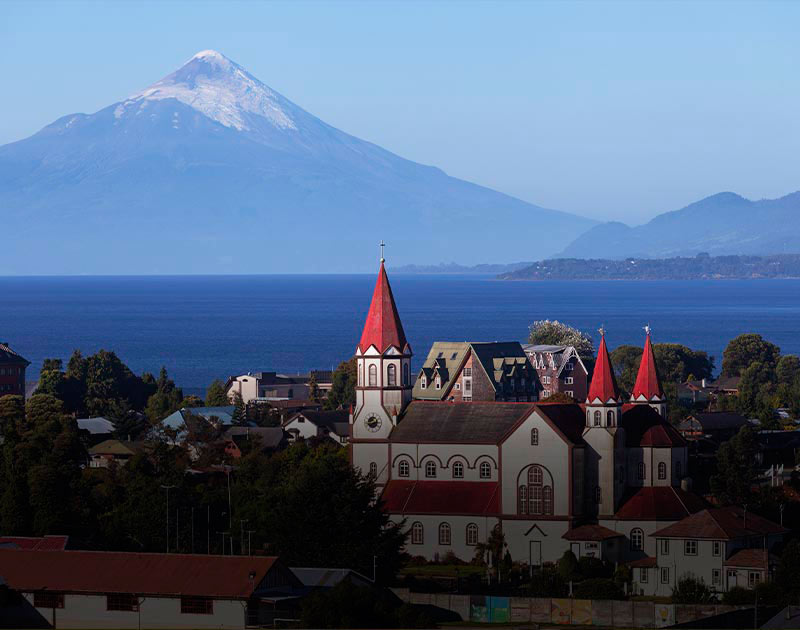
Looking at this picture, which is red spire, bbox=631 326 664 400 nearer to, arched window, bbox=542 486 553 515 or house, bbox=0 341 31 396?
arched window, bbox=542 486 553 515

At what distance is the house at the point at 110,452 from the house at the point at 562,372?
3315 centimetres

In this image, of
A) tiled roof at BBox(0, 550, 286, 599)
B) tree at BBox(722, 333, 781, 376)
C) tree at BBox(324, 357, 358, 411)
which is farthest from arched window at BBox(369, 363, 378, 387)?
tree at BBox(722, 333, 781, 376)

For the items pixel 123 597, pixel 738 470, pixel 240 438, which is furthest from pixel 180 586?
pixel 240 438

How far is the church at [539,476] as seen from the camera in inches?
2643

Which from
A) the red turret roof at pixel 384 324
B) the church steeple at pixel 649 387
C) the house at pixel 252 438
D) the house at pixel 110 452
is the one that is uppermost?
the red turret roof at pixel 384 324

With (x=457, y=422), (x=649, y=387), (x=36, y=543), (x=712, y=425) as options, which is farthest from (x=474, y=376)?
(x=36, y=543)

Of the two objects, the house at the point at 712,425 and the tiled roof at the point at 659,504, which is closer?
the tiled roof at the point at 659,504

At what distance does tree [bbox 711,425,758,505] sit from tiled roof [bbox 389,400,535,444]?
829 cm

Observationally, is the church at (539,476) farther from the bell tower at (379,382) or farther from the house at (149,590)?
the house at (149,590)

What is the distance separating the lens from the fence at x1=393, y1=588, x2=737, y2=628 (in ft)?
173

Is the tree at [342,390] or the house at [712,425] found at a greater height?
the tree at [342,390]

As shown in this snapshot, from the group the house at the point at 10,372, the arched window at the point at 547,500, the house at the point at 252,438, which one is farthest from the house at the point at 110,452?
the house at the point at 10,372

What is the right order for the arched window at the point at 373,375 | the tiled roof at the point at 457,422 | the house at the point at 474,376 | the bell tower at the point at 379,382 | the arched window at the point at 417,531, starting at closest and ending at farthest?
1. the arched window at the point at 417,531
2. the tiled roof at the point at 457,422
3. the bell tower at the point at 379,382
4. the arched window at the point at 373,375
5. the house at the point at 474,376

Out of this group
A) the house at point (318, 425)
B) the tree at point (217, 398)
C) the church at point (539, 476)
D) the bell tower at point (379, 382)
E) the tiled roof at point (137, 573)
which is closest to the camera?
the tiled roof at point (137, 573)
